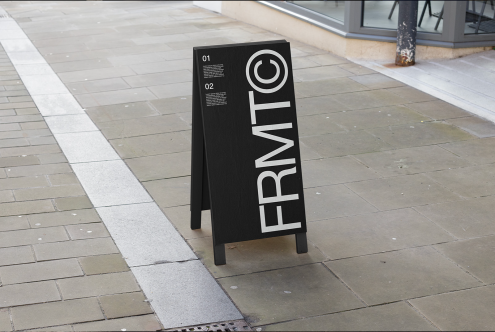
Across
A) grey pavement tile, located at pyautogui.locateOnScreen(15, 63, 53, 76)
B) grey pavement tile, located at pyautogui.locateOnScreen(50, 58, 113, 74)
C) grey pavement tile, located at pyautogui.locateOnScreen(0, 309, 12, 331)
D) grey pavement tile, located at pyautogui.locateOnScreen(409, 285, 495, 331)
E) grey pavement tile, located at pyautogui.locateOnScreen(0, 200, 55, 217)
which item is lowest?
grey pavement tile, located at pyautogui.locateOnScreen(409, 285, 495, 331)

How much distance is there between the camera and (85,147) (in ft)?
21.9

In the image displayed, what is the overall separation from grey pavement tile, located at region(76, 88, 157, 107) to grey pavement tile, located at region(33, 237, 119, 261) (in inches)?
142

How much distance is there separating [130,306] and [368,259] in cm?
163

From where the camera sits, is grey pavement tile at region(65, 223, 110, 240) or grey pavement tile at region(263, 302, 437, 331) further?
grey pavement tile at region(65, 223, 110, 240)

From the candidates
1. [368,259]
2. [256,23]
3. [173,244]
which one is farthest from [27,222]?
[256,23]

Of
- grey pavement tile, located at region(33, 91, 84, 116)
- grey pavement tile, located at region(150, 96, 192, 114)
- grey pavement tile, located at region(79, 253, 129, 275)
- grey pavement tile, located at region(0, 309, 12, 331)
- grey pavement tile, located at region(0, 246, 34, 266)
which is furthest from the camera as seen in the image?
grey pavement tile, located at region(150, 96, 192, 114)

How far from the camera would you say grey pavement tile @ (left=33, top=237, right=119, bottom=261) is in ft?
15.1

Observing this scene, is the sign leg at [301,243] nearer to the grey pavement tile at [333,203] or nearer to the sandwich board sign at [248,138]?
the sandwich board sign at [248,138]

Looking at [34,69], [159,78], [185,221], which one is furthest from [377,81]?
[34,69]

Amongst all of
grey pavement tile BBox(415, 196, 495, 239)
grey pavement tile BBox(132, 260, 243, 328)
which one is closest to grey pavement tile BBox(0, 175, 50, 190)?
grey pavement tile BBox(132, 260, 243, 328)

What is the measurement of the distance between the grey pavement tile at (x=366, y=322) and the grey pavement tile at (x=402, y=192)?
153 cm

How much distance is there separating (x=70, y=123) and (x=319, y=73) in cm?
370

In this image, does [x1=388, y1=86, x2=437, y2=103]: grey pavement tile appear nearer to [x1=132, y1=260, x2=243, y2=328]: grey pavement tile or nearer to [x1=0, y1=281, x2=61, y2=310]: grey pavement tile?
[x1=132, y1=260, x2=243, y2=328]: grey pavement tile

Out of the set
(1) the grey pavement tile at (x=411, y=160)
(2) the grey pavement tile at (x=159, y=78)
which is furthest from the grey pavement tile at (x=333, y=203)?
(2) the grey pavement tile at (x=159, y=78)
